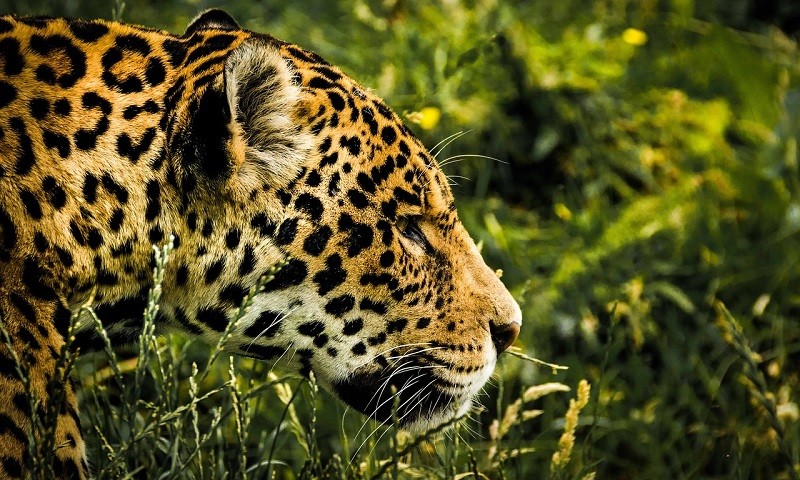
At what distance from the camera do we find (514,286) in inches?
193

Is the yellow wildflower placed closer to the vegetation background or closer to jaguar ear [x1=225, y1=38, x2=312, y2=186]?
the vegetation background

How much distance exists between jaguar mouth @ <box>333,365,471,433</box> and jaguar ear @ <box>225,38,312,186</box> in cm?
64

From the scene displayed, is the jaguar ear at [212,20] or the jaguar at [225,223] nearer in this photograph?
the jaguar at [225,223]

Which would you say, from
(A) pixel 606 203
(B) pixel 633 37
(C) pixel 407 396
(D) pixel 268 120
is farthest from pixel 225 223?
(B) pixel 633 37

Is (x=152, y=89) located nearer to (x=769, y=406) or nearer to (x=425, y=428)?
(x=425, y=428)

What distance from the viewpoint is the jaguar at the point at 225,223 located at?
2.41 m

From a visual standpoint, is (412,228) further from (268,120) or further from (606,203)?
(606,203)

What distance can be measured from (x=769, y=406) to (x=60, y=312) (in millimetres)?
1994

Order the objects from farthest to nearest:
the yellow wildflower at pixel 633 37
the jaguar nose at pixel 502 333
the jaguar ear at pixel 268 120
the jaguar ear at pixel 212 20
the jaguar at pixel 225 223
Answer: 1. the yellow wildflower at pixel 633 37
2. the jaguar ear at pixel 212 20
3. the jaguar nose at pixel 502 333
4. the jaguar ear at pixel 268 120
5. the jaguar at pixel 225 223

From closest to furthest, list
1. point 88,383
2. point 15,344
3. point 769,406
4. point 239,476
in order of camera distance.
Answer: point 15,344
point 239,476
point 769,406
point 88,383

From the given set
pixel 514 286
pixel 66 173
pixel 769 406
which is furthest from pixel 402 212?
pixel 514 286

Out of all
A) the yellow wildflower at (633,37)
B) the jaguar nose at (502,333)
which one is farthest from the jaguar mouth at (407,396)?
the yellow wildflower at (633,37)

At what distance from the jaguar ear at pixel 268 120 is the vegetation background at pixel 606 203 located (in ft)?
3.76

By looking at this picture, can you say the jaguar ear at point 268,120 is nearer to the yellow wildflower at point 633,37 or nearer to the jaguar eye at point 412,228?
the jaguar eye at point 412,228
